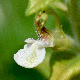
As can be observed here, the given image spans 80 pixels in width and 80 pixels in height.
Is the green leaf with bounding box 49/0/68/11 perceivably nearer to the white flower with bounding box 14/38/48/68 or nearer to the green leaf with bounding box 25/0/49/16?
the green leaf with bounding box 25/0/49/16

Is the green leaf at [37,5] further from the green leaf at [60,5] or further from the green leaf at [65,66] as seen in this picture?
the green leaf at [65,66]

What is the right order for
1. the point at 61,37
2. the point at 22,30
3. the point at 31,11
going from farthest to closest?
the point at 22,30 → the point at 61,37 → the point at 31,11

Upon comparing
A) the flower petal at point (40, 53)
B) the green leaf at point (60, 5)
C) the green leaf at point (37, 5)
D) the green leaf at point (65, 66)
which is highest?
the green leaf at point (37, 5)

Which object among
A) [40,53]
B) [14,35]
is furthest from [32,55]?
[14,35]

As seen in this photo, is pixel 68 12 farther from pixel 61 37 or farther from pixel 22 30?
pixel 22 30

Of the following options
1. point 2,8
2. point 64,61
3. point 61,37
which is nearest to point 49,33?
point 61,37

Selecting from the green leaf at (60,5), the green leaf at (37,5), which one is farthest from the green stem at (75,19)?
the green leaf at (37,5)

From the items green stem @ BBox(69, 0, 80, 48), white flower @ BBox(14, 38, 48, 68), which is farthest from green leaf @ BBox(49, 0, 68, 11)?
white flower @ BBox(14, 38, 48, 68)

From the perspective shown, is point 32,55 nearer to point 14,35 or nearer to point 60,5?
point 60,5
